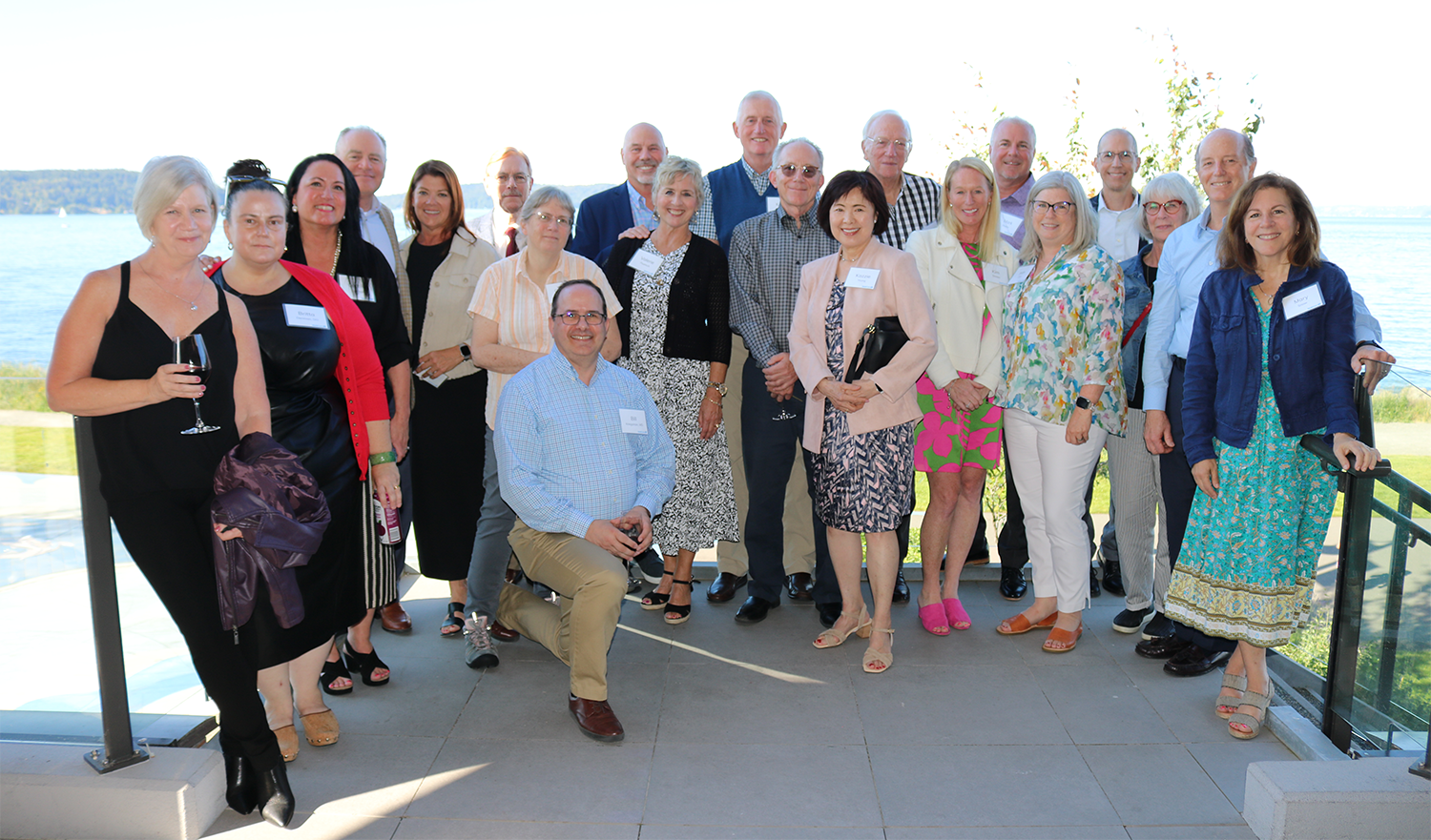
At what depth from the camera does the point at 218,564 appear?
2.38 m

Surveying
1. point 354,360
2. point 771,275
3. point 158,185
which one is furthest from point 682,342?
point 158,185

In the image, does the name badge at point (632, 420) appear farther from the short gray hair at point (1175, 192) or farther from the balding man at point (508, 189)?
the short gray hair at point (1175, 192)

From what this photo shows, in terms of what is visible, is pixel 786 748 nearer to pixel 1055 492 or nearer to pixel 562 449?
pixel 562 449

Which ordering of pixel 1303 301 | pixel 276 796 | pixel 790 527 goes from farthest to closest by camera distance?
pixel 790 527
pixel 1303 301
pixel 276 796

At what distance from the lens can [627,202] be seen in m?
4.70

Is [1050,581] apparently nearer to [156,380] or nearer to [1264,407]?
[1264,407]

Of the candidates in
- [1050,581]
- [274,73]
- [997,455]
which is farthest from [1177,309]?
[274,73]

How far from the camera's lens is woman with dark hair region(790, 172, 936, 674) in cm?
360

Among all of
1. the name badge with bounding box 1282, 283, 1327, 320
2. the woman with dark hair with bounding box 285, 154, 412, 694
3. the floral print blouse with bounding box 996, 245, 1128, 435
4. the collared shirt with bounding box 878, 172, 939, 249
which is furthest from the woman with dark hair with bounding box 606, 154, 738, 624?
the name badge with bounding box 1282, 283, 1327, 320

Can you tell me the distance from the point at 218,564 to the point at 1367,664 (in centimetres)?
340

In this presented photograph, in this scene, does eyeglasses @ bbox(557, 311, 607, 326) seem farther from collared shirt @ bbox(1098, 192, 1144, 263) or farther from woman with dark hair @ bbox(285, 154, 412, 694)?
collared shirt @ bbox(1098, 192, 1144, 263)

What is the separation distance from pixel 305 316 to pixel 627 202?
7.35 feet

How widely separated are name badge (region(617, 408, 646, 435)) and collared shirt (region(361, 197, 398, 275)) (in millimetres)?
1295

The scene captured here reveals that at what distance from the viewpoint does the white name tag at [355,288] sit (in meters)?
3.28
